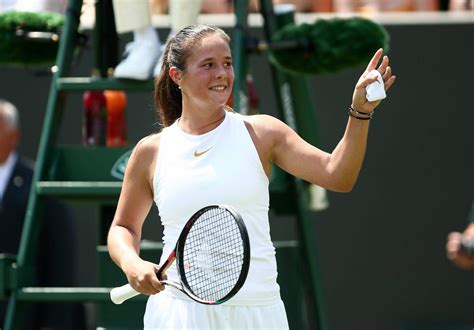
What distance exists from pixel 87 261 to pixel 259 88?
1437 millimetres

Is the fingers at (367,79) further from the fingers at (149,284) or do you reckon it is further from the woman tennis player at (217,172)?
the fingers at (149,284)

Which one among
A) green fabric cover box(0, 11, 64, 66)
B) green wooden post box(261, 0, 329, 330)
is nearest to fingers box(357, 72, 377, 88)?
green wooden post box(261, 0, 329, 330)

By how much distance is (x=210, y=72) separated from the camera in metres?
4.14

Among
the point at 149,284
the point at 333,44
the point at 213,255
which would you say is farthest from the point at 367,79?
the point at 333,44

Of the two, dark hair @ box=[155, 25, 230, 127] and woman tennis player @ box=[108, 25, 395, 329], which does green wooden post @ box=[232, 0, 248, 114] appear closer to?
dark hair @ box=[155, 25, 230, 127]

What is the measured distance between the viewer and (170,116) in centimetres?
450

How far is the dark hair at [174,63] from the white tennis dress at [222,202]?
25 centimetres

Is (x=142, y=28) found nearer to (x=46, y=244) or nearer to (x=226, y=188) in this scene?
(x=46, y=244)

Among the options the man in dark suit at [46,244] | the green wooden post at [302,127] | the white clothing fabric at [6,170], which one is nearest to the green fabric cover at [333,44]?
the green wooden post at [302,127]

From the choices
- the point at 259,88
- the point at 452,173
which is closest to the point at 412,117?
the point at 452,173

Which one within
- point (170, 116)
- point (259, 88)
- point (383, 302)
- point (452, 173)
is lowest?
point (383, 302)

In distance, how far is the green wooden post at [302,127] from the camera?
6066mm

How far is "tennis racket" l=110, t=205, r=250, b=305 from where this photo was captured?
3885 millimetres

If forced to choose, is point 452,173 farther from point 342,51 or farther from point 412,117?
point 342,51
